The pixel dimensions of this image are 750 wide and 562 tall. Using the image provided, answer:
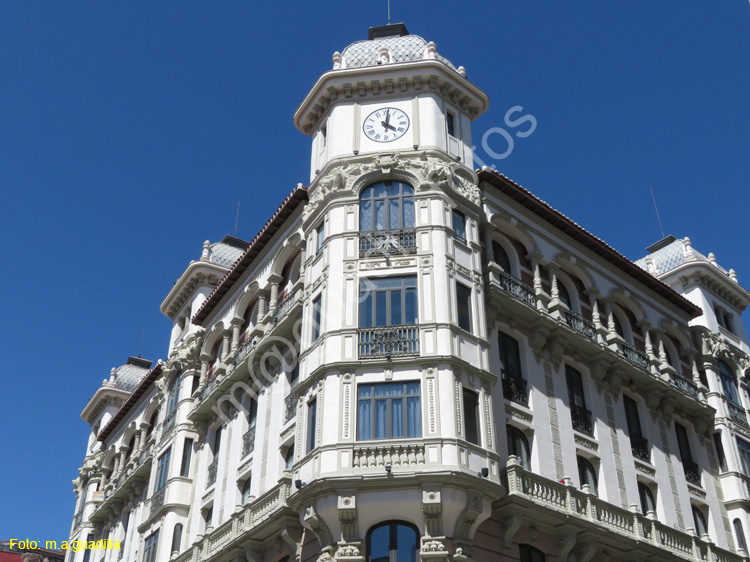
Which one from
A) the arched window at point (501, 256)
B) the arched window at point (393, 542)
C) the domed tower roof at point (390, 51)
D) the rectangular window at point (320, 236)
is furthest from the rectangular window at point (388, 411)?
the domed tower roof at point (390, 51)

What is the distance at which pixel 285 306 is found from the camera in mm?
32312

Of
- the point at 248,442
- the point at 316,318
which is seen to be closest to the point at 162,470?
the point at 248,442

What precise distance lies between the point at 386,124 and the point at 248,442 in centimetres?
1354

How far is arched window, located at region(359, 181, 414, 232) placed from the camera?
28.3 meters

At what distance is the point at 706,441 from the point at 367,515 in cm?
2025

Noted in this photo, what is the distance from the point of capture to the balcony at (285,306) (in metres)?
31.4

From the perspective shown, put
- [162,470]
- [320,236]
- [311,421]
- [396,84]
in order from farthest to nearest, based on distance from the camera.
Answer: [162,470], [396,84], [320,236], [311,421]

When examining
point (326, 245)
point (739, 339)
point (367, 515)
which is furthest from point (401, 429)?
point (739, 339)

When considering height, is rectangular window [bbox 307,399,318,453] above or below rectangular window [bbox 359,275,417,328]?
below

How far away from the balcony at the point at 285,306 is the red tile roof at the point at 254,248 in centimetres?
359

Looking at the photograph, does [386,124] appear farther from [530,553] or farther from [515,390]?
[530,553]

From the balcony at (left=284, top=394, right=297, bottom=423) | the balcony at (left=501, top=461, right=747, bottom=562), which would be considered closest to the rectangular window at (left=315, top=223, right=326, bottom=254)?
the balcony at (left=284, top=394, right=297, bottom=423)

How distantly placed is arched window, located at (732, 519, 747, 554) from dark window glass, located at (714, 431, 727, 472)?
94.1 inches

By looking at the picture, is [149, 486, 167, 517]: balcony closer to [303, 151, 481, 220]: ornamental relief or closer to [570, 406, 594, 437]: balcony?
[303, 151, 481, 220]: ornamental relief
